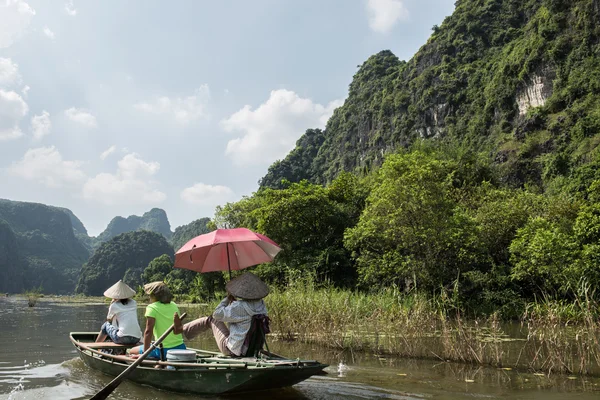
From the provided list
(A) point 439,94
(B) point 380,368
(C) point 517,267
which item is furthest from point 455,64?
(B) point 380,368

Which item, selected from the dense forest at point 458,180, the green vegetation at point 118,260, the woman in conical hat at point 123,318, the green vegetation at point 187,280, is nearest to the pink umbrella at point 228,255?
the woman in conical hat at point 123,318

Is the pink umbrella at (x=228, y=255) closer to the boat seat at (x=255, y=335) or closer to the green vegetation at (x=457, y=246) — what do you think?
the boat seat at (x=255, y=335)

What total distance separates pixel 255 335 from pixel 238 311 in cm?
40

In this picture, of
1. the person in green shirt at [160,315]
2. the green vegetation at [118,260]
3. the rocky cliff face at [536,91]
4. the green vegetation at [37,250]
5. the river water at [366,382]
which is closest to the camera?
the river water at [366,382]

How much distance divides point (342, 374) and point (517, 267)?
10905 millimetres

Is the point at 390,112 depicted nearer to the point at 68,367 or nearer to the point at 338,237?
the point at 338,237

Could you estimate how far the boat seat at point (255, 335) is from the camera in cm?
570

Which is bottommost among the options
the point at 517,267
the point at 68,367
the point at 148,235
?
the point at 68,367

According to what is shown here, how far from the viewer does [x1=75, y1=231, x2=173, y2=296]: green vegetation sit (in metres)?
95.9

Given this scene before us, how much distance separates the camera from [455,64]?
204 feet

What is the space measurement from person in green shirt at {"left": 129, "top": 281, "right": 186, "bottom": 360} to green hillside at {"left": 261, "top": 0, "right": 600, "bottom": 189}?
30.5 metres

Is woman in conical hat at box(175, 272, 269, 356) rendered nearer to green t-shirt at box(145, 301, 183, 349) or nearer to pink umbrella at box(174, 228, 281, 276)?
green t-shirt at box(145, 301, 183, 349)

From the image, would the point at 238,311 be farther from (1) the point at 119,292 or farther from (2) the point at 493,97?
(2) the point at 493,97

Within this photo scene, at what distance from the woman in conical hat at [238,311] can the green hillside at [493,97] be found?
98.2 ft
